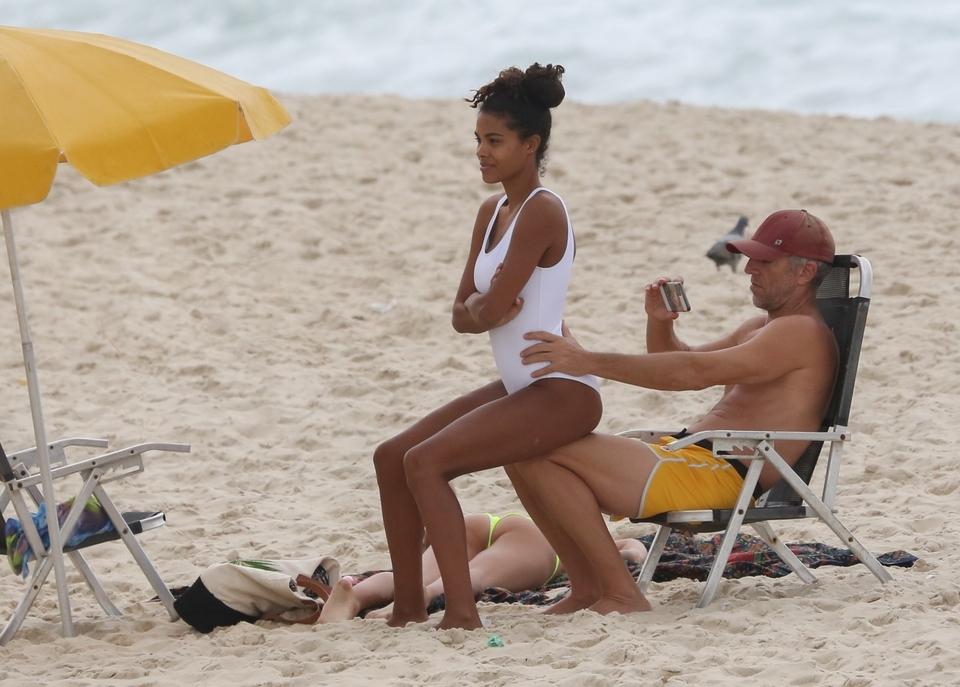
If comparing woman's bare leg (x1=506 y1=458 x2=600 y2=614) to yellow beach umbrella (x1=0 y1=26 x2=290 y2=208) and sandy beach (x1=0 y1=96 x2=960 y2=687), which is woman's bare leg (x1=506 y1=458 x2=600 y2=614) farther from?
yellow beach umbrella (x1=0 y1=26 x2=290 y2=208)

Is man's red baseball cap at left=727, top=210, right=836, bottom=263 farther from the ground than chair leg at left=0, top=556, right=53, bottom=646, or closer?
farther from the ground

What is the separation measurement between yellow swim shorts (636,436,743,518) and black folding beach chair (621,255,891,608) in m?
0.03

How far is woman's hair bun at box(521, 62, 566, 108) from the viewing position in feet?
13.4

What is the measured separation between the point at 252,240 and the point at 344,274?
2.91 ft

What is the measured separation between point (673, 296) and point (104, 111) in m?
1.76

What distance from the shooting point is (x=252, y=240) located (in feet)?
33.9

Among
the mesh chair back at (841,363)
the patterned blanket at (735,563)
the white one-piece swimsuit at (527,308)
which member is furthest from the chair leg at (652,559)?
the white one-piece swimsuit at (527,308)

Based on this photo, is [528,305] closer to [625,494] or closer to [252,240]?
[625,494]

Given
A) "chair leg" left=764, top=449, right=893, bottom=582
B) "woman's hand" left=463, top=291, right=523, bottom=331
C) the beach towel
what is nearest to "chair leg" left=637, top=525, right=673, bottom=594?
"chair leg" left=764, top=449, right=893, bottom=582

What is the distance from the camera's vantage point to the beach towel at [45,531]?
14.7 ft

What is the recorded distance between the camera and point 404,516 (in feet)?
13.7

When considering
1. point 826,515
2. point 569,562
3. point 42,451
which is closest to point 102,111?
point 42,451

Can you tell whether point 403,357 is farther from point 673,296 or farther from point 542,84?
point 542,84

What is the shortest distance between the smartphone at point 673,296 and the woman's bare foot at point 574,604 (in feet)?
2.99
